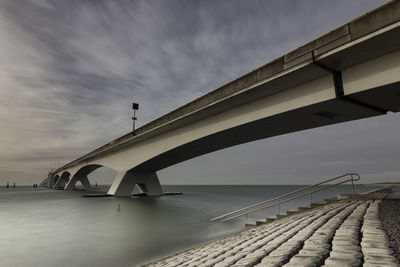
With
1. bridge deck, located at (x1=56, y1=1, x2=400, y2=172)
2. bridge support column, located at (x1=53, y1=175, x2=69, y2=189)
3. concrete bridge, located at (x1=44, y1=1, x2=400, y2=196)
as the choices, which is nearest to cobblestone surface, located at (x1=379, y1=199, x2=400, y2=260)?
concrete bridge, located at (x1=44, y1=1, x2=400, y2=196)

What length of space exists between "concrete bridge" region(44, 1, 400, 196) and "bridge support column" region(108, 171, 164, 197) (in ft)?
59.9

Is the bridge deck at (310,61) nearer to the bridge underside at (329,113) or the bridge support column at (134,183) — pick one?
the bridge underside at (329,113)

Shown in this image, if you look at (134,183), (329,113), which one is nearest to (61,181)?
(134,183)

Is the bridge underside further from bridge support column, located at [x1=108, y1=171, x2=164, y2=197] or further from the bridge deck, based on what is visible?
bridge support column, located at [x1=108, y1=171, x2=164, y2=197]

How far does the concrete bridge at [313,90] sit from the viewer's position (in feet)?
26.6

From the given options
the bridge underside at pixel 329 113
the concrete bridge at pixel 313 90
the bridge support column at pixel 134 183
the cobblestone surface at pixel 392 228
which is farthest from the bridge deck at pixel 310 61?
the bridge support column at pixel 134 183

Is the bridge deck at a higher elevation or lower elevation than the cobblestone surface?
higher

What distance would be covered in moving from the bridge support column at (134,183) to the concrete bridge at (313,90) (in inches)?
718

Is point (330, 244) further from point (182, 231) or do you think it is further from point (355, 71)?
point (182, 231)

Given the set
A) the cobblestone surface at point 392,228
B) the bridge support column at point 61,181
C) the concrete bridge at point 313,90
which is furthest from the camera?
the bridge support column at point 61,181

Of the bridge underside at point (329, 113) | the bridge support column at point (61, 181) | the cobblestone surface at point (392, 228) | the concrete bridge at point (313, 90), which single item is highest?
the concrete bridge at point (313, 90)

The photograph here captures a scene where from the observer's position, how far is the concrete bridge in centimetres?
810

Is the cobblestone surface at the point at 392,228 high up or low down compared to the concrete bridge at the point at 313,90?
down

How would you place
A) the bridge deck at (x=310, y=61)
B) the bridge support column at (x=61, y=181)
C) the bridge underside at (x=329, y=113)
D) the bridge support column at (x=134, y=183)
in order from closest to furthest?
the bridge deck at (x=310, y=61) < the bridge underside at (x=329, y=113) < the bridge support column at (x=134, y=183) < the bridge support column at (x=61, y=181)
